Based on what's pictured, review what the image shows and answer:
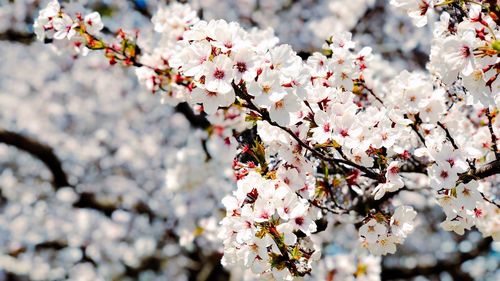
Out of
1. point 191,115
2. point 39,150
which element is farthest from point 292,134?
point 39,150

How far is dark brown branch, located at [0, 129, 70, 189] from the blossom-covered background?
2 centimetres

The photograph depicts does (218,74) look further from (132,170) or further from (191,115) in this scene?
(132,170)

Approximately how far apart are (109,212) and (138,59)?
2984 millimetres

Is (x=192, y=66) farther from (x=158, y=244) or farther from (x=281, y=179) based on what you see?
(x=158, y=244)

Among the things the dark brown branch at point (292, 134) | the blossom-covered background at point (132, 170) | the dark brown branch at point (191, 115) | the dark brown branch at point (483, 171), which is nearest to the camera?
the dark brown branch at point (292, 134)

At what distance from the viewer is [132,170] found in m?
8.84

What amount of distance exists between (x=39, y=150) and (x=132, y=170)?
12.6 ft

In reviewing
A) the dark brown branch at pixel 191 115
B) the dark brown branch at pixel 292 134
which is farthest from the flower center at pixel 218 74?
the dark brown branch at pixel 191 115

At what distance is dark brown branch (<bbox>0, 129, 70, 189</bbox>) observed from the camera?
4715mm

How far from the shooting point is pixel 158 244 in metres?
7.80

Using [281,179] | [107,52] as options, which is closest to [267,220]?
[281,179]

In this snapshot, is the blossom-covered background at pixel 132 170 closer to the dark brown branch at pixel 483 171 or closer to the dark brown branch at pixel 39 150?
the dark brown branch at pixel 39 150

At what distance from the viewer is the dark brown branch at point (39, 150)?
186 inches

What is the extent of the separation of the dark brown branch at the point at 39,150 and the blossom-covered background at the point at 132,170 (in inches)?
0.9
